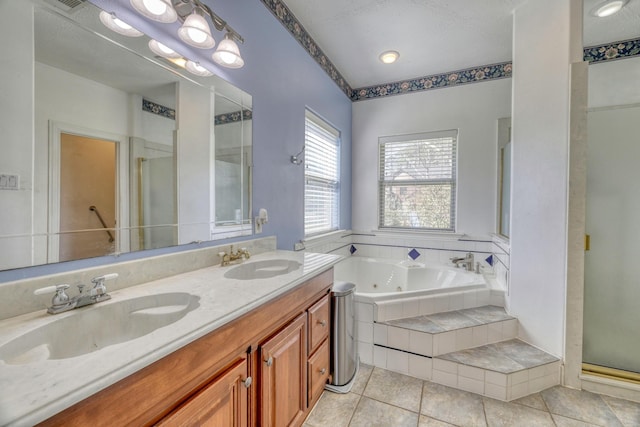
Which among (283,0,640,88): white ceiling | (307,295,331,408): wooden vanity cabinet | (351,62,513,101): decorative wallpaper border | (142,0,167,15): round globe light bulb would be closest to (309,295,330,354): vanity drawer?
(307,295,331,408): wooden vanity cabinet

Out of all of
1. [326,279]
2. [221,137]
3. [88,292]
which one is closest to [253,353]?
[88,292]

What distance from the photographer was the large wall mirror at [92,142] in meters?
0.79

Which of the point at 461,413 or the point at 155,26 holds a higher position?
the point at 155,26

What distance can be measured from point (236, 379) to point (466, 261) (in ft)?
8.47

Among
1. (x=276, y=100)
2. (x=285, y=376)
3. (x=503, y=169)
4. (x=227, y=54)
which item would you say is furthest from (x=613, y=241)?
(x=227, y=54)

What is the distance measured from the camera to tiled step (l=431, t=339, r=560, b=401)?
1640mm

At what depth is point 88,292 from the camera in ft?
2.76

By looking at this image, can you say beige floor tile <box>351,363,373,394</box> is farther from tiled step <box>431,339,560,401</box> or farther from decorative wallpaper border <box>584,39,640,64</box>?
decorative wallpaper border <box>584,39,640,64</box>

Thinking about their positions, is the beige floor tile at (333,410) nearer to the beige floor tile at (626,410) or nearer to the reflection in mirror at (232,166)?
the reflection in mirror at (232,166)

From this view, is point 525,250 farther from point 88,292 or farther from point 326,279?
point 88,292

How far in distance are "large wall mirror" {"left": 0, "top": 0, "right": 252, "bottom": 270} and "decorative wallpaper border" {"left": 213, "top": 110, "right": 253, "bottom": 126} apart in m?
0.06

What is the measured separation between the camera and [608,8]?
1881 millimetres

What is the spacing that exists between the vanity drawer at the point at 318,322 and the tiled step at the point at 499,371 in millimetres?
869

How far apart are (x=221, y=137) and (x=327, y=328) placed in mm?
1278
